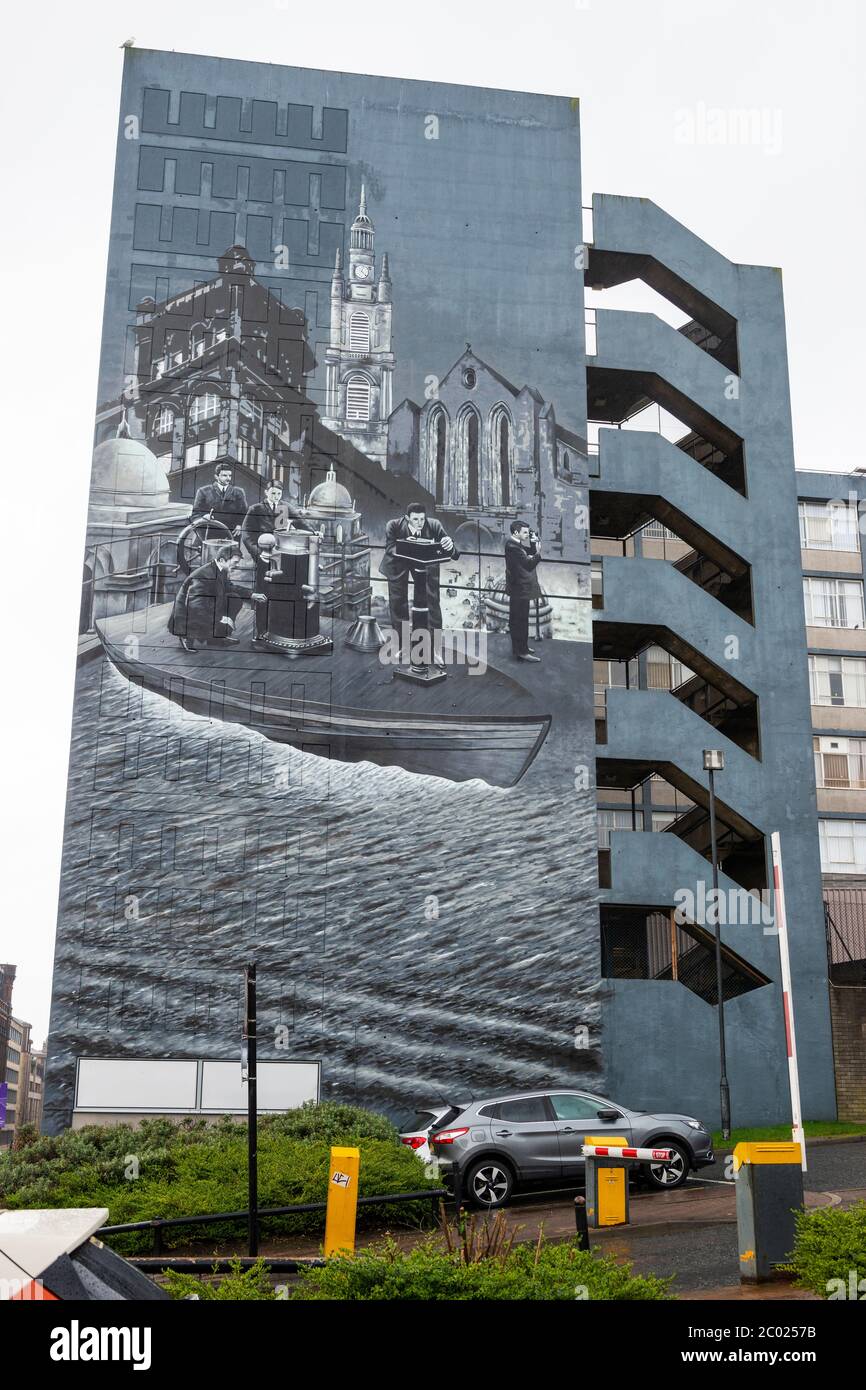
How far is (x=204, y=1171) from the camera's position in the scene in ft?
66.7

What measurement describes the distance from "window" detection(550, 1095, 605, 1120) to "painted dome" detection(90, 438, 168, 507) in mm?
18792

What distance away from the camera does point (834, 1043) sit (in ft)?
113

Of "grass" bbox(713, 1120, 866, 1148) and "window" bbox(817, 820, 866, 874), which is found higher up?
"window" bbox(817, 820, 866, 874)

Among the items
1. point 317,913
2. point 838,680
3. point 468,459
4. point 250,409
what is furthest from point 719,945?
point 838,680

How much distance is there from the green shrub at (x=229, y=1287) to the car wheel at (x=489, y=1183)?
34.2 feet

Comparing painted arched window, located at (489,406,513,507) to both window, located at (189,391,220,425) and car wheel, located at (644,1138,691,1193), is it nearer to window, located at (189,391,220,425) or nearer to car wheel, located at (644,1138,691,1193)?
window, located at (189,391,220,425)

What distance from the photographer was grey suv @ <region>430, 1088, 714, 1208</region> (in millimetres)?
19906

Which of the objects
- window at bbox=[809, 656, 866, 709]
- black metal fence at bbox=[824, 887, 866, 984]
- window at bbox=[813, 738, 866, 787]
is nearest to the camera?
black metal fence at bbox=[824, 887, 866, 984]

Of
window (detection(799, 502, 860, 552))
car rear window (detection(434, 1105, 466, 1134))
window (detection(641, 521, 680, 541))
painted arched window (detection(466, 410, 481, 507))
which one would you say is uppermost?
window (detection(799, 502, 860, 552))

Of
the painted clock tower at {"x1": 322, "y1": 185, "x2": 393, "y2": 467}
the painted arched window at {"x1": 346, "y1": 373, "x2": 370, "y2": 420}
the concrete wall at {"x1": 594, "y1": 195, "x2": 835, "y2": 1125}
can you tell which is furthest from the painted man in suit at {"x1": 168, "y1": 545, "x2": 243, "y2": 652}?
the concrete wall at {"x1": 594, "y1": 195, "x2": 835, "y2": 1125}

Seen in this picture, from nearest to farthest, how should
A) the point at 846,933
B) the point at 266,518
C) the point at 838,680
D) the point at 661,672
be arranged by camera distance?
1. the point at 266,518
2. the point at 846,933
3. the point at 661,672
4. the point at 838,680

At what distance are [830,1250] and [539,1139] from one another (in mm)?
10125

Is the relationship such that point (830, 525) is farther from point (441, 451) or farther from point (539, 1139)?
point (539, 1139)
